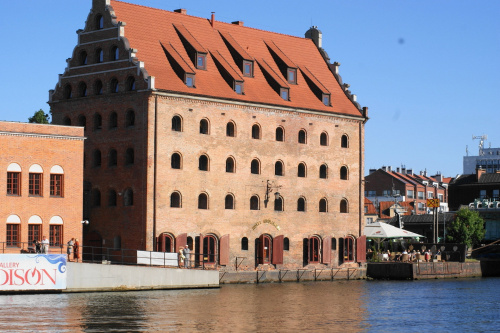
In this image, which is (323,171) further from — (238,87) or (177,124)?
(177,124)

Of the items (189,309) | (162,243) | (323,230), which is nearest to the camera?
(189,309)

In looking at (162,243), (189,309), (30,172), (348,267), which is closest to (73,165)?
(30,172)

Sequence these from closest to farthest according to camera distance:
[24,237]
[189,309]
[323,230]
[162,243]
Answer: [189,309] → [24,237] → [162,243] → [323,230]

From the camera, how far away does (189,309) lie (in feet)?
168

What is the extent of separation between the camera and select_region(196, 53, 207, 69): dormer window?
7538 centimetres

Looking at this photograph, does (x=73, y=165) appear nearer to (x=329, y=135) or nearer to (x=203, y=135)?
(x=203, y=135)

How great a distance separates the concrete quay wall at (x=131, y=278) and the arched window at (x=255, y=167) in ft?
38.8

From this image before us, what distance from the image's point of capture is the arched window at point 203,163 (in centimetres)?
7369

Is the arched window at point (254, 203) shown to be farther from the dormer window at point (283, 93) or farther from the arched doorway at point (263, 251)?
the dormer window at point (283, 93)

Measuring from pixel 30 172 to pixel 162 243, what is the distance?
33.0 feet

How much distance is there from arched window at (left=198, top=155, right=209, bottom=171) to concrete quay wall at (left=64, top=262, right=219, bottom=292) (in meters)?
9.30

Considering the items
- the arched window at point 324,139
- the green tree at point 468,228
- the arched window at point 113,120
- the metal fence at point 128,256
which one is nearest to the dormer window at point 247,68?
the arched window at point 324,139

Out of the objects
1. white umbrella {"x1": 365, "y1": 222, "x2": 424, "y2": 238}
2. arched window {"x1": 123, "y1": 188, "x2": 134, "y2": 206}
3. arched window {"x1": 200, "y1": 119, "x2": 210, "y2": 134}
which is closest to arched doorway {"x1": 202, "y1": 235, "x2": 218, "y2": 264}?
arched window {"x1": 123, "y1": 188, "x2": 134, "y2": 206}

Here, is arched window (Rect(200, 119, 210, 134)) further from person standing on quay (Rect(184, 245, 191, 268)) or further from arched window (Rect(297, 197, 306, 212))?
arched window (Rect(297, 197, 306, 212))
